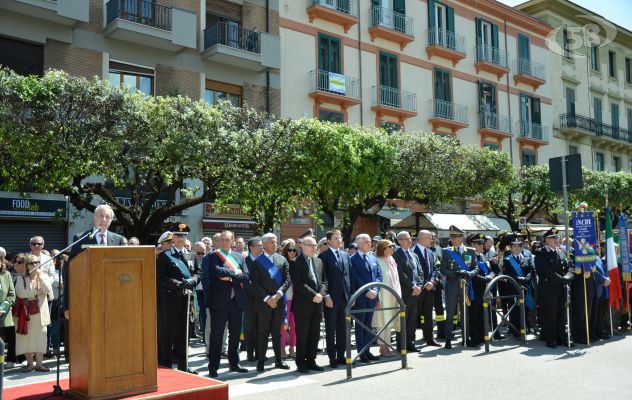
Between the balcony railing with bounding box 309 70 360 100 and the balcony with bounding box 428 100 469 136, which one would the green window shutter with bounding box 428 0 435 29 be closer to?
the balcony with bounding box 428 100 469 136

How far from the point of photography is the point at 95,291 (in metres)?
4.69

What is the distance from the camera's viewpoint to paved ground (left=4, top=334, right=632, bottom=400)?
7.08 meters

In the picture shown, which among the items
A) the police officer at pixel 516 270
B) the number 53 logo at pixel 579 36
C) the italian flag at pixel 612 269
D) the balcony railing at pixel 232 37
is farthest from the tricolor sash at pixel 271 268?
the number 53 logo at pixel 579 36

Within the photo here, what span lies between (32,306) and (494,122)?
89.9 feet

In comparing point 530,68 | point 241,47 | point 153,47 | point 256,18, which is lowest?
point 153,47

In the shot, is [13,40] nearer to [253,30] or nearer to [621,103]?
[253,30]

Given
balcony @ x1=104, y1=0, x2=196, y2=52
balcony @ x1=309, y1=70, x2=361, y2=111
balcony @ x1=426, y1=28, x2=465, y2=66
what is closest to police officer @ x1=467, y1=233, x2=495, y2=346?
balcony @ x1=104, y1=0, x2=196, y2=52

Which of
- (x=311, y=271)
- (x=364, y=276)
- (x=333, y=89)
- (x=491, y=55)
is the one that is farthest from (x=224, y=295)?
(x=491, y=55)

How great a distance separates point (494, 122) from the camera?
32.4 metres

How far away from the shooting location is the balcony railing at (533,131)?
3400cm

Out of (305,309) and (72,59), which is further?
(72,59)

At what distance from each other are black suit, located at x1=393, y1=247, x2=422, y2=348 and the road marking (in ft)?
9.10

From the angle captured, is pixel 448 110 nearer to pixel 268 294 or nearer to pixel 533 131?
pixel 533 131

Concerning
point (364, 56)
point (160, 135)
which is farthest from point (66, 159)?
point (364, 56)
